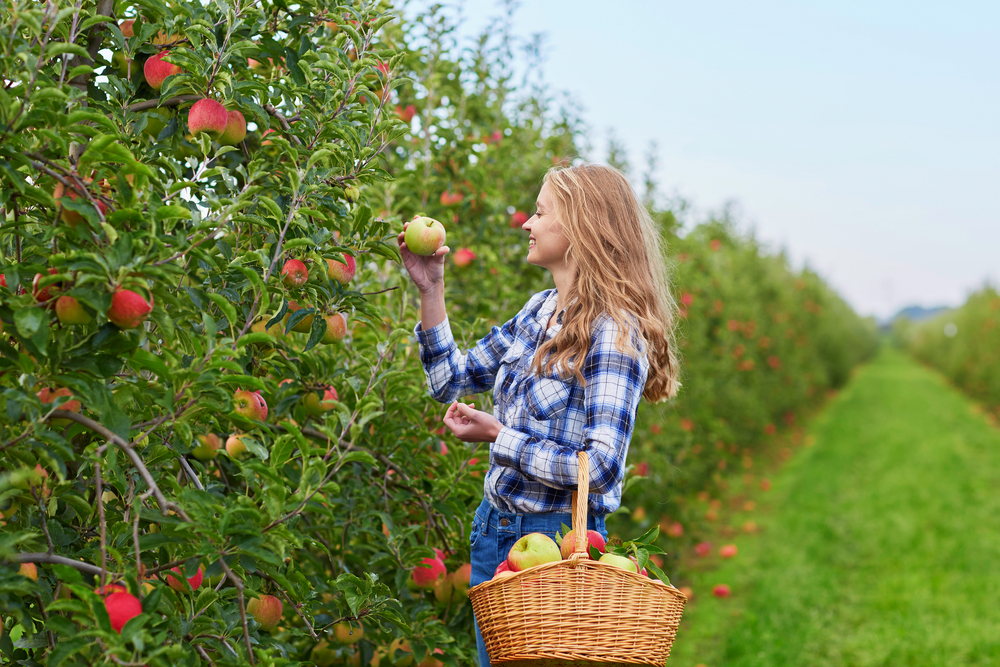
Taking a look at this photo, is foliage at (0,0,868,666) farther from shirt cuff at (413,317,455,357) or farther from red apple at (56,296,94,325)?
shirt cuff at (413,317,455,357)

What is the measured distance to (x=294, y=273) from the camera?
5.34ft

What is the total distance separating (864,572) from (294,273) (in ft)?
17.8

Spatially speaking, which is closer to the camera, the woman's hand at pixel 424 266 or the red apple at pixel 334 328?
the red apple at pixel 334 328

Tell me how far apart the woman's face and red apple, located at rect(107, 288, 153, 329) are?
0.91m

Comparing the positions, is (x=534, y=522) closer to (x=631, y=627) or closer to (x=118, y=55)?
(x=631, y=627)

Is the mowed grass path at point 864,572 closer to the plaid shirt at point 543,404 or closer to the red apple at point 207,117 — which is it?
the plaid shirt at point 543,404

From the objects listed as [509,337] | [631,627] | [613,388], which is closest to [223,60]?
[509,337]

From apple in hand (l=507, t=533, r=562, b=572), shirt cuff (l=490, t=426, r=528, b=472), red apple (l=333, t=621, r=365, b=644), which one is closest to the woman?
shirt cuff (l=490, t=426, r=528, b=472)

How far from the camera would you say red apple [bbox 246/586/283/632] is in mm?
1725

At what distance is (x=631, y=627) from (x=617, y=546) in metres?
0.20

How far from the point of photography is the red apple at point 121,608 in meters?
1.17

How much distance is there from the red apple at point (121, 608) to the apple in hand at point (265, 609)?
55cm

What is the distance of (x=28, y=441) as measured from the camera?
123 centimetres

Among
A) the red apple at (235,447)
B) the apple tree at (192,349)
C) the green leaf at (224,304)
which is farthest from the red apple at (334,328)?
the green leaf at (224,304)
